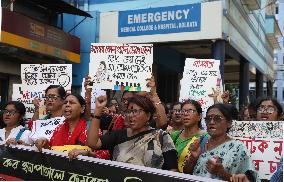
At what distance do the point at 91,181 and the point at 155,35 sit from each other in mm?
11822

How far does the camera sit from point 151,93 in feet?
15.6

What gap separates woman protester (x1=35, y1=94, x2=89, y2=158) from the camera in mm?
3840

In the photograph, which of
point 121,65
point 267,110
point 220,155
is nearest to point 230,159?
point 220,155

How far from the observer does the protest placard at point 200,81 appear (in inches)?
267

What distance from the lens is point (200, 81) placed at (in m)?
6.97

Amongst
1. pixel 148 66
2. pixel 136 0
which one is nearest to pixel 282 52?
pixel 136 0

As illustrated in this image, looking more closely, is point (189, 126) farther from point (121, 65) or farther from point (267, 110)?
point (121, 65)

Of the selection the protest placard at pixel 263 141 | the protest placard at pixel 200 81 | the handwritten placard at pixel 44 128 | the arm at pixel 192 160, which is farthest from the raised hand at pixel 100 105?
the protest placard at pixel 200 81

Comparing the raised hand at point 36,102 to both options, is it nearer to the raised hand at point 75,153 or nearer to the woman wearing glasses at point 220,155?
the raised hand at point 75,153

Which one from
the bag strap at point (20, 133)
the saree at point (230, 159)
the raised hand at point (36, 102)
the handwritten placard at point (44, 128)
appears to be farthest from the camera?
the raised hand at point (36, 102)

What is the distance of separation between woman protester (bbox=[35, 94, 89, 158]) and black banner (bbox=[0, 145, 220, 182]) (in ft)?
0.53

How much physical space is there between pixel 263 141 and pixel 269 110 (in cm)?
53

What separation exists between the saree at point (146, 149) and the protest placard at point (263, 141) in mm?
1254

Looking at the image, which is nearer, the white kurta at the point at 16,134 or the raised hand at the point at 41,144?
the raised hand at the point at 41,144
